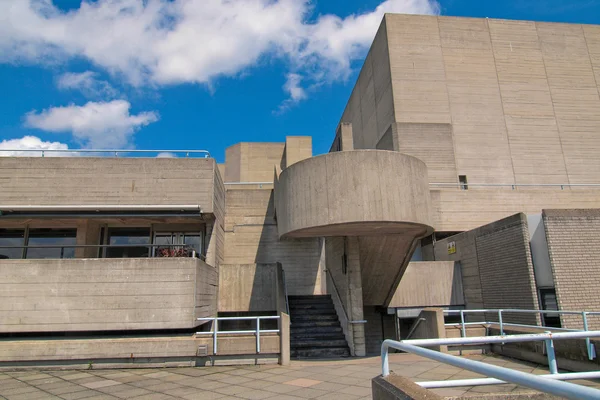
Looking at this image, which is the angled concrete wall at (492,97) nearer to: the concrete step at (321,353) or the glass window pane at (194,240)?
the glass window pane at (194,240)

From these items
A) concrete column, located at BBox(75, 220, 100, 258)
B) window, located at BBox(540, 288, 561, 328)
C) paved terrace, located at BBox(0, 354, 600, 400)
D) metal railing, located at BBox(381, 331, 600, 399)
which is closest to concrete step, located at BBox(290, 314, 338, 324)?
paved terrace, located at BBox(0, 354, 600, 400)

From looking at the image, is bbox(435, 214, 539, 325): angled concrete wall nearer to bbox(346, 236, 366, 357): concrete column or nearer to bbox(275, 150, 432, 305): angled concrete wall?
bbox(275, 150, 432, 305): angled concrete wall

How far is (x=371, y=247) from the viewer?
13.7 metres

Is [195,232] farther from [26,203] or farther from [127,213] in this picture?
[26,203]

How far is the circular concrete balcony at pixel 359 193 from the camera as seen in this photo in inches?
418

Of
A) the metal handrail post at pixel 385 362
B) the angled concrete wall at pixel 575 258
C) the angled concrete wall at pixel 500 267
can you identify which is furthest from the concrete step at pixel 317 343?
the metal handrail post at pixel 385 362

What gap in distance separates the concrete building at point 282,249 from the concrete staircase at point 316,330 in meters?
0.06

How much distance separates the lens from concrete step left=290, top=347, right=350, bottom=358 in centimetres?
1230

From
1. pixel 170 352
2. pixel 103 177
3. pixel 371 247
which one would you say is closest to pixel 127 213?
pixel 103 177

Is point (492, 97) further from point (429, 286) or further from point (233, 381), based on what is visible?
point (233, 381)

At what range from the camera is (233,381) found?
28.5 feet

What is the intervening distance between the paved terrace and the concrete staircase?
160 centimetres

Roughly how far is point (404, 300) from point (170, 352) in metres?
9.99

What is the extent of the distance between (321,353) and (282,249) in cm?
609
